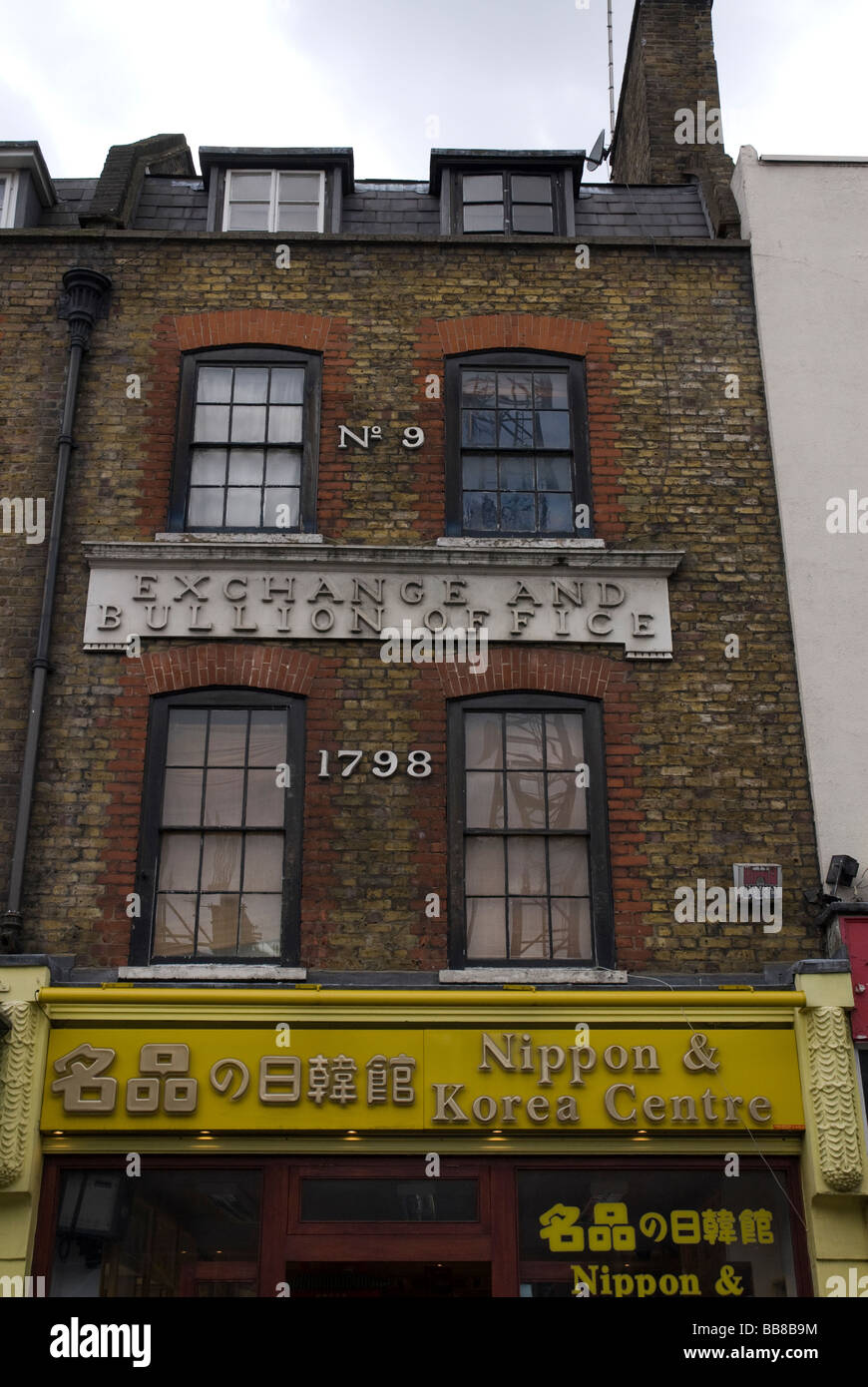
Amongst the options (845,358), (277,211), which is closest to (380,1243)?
(845,358)

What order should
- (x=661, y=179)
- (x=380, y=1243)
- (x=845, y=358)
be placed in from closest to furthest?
(x=380, y=1243) < (x=845, y=358) < (x=661, y=179)

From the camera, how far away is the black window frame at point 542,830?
9898mm

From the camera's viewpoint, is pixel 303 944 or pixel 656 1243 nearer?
pixel 656 1243

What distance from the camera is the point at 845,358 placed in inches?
460

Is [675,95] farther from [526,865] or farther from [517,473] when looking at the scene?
[526,865]

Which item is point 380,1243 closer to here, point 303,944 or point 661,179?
point 303,944

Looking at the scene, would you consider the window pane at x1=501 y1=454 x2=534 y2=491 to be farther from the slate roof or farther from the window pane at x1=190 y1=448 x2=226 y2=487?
the slate roof

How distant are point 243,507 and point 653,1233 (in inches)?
263

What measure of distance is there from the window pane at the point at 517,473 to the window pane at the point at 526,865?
3.23m

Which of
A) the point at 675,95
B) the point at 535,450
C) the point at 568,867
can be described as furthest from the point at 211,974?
the point at 675,95

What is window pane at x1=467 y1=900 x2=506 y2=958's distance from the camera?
9969 millimetres

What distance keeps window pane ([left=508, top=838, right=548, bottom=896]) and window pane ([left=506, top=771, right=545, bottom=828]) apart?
143 millimetres

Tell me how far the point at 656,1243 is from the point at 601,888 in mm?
2547
